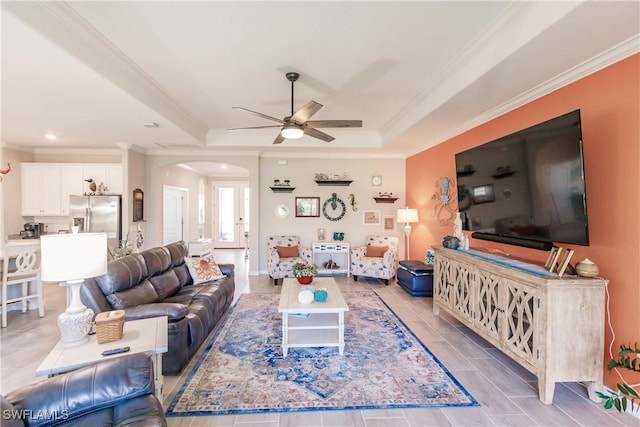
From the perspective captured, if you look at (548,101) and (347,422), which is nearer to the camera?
(347,422)

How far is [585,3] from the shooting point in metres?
1.67

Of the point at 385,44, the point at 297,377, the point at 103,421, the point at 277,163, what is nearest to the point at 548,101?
the point at 385,44

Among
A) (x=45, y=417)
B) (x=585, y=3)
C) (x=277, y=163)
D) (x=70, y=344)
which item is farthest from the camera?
(x=277, y=163)

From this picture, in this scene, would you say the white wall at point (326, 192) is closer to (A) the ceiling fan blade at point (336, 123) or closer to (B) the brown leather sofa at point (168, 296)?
(B) the brown leather sofa at point (168, 296)

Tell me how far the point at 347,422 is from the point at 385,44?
298 cm

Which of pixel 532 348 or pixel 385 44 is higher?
pixel 385 44

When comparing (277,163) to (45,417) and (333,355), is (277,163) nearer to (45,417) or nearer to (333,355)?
(333,355)

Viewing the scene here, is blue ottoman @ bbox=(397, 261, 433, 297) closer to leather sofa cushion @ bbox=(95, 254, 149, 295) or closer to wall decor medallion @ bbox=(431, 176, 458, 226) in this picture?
wall decor medallion @ bbox=(431, 176, 458, 226)

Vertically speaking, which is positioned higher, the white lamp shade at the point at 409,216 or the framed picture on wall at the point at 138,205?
the framed picture on wall at the point at 138,205

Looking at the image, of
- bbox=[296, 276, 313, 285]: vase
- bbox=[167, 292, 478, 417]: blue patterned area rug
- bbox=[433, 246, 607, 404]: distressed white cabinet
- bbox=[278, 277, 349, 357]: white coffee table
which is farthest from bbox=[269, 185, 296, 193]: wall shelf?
bbox=[433, 246, 607, 404]: distressed white cabinet

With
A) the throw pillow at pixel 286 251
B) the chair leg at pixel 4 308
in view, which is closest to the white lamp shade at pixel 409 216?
the throw pillow at pixel 286 251

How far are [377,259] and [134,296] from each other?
13.3 feet

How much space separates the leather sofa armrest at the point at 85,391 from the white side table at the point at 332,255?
473cm

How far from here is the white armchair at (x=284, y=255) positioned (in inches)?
216
